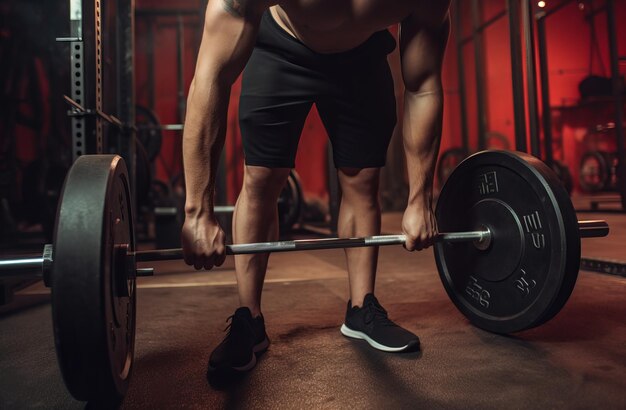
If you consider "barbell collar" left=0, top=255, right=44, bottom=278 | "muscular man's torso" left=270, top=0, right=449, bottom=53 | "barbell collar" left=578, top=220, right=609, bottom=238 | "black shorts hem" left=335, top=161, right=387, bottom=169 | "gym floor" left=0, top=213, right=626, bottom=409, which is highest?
"muscular man's torso" left=270, top=0, right=449, bottom=53

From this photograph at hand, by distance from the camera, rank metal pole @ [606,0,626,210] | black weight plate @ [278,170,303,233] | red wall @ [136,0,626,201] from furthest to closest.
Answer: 1. red wall @ [136,0,626,201]
2. metal pole @ [606,0,626,210]
3. black weight plate @ [278,170,303,233]

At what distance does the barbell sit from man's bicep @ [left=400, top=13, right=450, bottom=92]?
0.22 meters

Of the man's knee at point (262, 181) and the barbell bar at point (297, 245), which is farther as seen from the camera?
the man's knee at point (262, 181)

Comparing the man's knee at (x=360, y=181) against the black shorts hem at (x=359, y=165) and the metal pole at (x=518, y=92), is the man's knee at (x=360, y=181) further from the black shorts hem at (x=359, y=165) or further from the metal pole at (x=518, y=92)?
the metal pole at (x=518, y=92)

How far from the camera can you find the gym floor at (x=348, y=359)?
83cm

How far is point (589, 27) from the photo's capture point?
261 inches

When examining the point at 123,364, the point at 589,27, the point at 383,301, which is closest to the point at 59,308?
the point at 123,364

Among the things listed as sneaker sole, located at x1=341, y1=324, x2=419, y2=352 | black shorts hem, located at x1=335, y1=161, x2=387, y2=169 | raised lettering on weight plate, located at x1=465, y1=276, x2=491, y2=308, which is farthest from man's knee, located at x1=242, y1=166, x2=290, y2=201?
raised lettering on weight plate, located at x1=465, y1=276, x2=491, y2=308

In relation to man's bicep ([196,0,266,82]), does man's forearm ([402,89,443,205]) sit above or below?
below

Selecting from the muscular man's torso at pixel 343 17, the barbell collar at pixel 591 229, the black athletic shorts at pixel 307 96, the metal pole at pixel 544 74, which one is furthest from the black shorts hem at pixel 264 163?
the metal pole at pixel 544 74

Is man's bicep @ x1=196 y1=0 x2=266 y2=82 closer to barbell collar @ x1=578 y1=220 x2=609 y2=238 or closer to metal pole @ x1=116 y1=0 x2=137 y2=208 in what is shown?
barbell collar @ x1=578 y1=220 x2=609 y2=238

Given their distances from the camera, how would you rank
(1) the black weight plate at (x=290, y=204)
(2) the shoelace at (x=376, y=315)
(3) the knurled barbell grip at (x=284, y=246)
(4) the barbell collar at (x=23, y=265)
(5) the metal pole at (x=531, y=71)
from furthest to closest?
(1) the black weight plate at (x=290, y=204)
(5) the metal pole at (x=531, y=71)
(2) the shoelace at (x=376, y=315)
(3) the knurled barbell grip at (x=284, y=246)
(4) the barbell collar at (x=23, y=265)

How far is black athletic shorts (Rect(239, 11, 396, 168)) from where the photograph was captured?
3.60ft

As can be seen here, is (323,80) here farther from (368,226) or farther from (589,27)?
(589,27)
